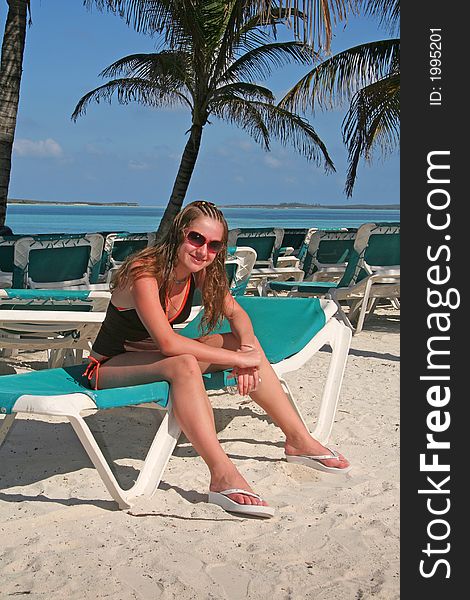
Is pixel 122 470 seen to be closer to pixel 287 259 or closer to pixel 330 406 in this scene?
pixel 330 406

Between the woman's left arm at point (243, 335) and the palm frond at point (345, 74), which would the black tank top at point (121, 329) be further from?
the palm frond at point (345, 74)

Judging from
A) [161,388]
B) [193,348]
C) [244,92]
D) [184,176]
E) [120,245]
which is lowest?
[161,388]

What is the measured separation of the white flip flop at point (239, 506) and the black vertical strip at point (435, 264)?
84 centimetres

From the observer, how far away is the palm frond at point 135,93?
15.9 m

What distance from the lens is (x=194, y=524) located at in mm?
3273

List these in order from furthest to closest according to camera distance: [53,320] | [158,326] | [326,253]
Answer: [326,253] < [53,320] < [158,326]

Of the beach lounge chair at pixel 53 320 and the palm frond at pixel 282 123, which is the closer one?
the beach lounge chair at pixel 53 320

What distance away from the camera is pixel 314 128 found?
53.4 ft

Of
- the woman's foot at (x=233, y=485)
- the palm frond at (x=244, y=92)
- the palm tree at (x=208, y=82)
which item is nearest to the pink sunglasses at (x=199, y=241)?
the woman's foot at (x=233, y=485)

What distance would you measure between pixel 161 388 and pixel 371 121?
11258 mm

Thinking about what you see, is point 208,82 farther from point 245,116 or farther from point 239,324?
A: point 239,324

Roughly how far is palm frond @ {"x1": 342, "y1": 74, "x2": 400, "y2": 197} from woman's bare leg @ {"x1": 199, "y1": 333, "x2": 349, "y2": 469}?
9.17 meters

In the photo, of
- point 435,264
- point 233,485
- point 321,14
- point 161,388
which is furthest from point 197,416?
point 321,14

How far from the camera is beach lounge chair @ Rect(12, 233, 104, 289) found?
5480mm
